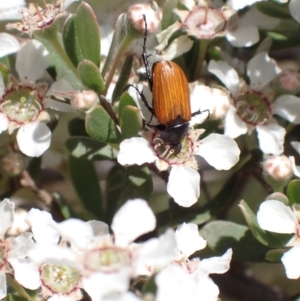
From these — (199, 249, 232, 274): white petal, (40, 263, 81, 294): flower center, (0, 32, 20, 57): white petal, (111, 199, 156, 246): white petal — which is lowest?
(40, 263, 81, 294): flower center

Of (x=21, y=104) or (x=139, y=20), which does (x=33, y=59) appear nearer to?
(x=21, y=104)

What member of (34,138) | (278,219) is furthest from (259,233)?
(34,138)

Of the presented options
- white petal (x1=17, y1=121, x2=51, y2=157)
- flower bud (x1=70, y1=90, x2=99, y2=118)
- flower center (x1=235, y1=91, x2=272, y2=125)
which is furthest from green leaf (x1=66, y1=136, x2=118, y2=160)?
flower center (x1=235, y1=91, x2=272, y2=125)

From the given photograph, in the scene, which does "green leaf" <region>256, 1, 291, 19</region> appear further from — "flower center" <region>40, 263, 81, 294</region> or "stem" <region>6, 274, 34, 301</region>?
"stem" <region>6, 274, 34, 301</region>

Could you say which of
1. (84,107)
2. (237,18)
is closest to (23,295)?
(84,107)

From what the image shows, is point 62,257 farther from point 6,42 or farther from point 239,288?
point 239,288

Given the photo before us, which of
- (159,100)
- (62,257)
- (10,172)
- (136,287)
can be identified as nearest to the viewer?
(62,257)
